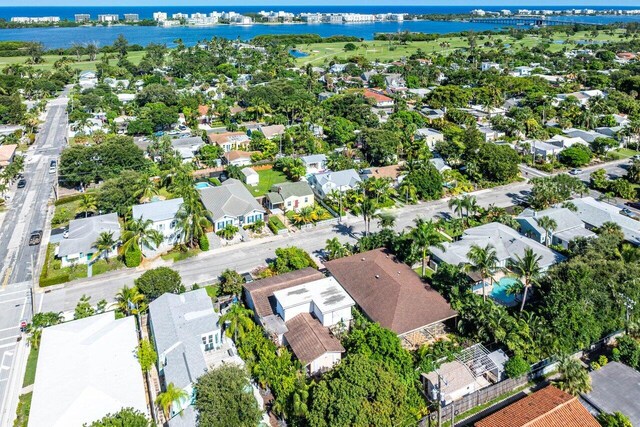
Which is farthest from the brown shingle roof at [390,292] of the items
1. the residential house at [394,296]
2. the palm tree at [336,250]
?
the palm tree at [336,250]

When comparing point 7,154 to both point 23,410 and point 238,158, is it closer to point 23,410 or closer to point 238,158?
point 238,158

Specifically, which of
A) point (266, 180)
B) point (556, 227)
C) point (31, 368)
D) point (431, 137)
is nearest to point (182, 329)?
point (31, 368)

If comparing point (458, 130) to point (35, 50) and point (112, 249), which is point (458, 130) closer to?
point (112, 249)

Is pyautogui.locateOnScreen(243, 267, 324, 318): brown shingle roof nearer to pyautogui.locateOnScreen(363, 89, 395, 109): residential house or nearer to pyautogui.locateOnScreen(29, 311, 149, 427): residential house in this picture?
pyautogui.locateOnScreen(29, 311, 149, 427): residential house

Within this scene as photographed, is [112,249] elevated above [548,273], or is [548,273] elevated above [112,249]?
Result: [548,273]

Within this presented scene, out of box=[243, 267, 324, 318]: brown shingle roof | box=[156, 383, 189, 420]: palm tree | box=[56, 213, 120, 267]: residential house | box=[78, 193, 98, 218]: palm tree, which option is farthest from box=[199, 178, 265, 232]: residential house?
box=[156, 383, 189, 420]: palm tree

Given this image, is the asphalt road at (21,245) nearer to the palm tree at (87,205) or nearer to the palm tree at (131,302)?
Result: the palm tree at (87,205)

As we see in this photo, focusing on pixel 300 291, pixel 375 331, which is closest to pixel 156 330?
pixel 300 291
